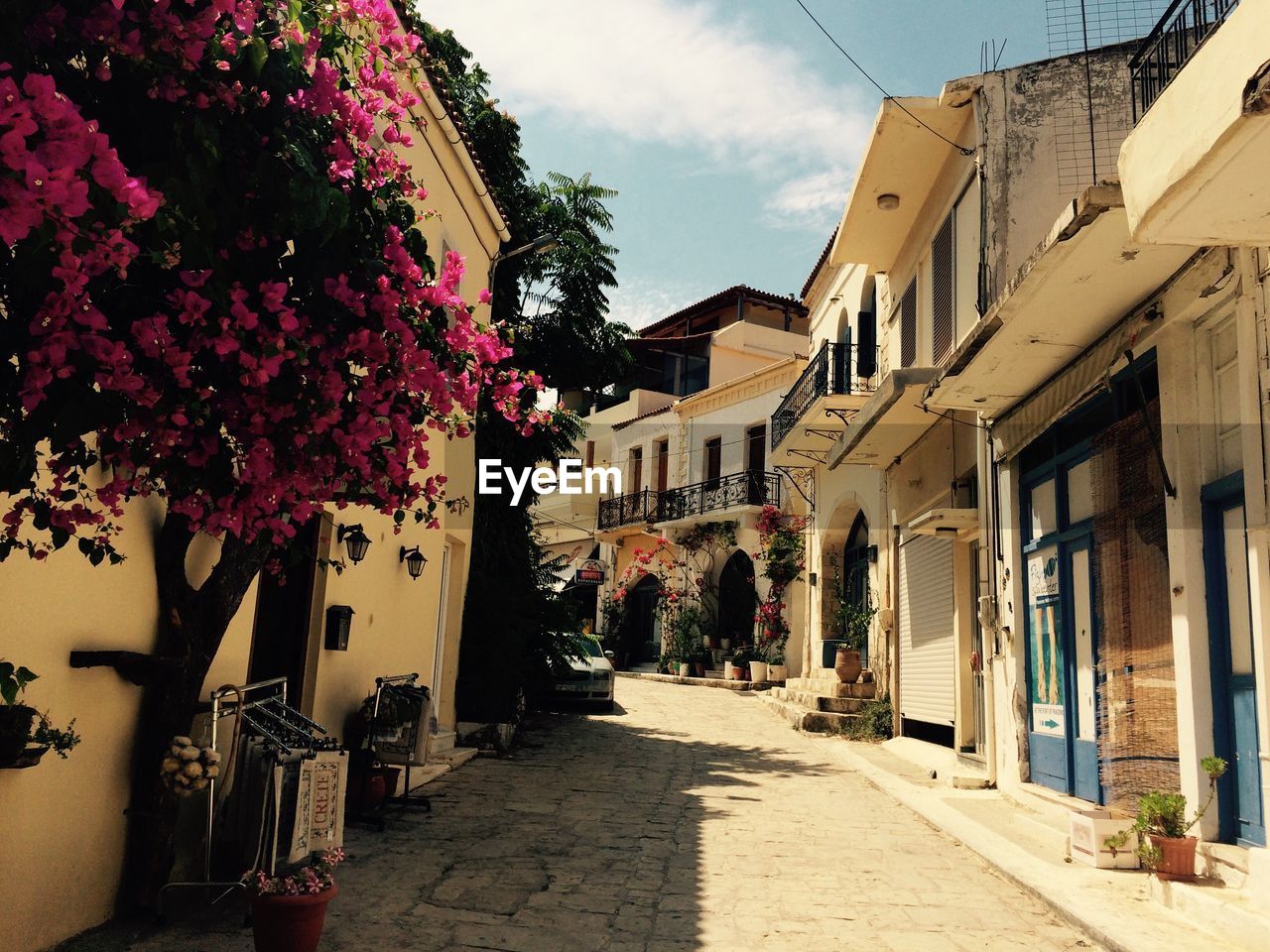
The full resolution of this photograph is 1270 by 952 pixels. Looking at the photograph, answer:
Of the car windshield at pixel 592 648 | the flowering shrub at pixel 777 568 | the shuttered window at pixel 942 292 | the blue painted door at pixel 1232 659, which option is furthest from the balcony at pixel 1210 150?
the flowering shrub at pixel 777 568

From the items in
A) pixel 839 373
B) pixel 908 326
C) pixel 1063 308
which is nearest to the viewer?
pixel 1063 308

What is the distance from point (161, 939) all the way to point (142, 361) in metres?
2.90

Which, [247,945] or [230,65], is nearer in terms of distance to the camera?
[230,65]

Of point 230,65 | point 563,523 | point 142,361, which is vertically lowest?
point 142,361

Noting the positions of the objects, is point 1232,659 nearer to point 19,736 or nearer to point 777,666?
point 19,736

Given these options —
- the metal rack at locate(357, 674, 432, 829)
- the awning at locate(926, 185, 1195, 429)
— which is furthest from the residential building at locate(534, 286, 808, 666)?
the metal rack at locate(357, 674, 432, 829)

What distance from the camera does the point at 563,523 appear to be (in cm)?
3634

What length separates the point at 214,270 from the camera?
3268 millimetres

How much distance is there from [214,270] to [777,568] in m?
20.8

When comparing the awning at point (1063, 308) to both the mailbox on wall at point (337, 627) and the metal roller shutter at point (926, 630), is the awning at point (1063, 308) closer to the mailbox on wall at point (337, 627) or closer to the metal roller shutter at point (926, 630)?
the metal roller shutter at point (926, 630)

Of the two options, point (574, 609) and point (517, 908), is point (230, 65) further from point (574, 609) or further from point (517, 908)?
point (574, 609)

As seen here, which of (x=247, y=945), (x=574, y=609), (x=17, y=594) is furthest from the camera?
(x=574, y=609)

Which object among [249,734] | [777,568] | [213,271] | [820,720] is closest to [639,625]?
[777,568]

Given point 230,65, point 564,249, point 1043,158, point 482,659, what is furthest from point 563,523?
point 230,65
